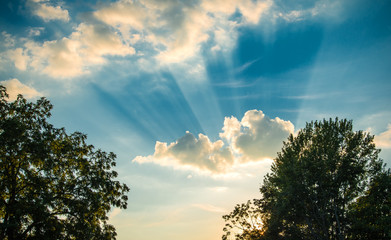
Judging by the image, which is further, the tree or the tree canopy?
the tree canopy

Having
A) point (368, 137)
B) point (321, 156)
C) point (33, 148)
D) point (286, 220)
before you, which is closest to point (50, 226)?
point (33, 148)

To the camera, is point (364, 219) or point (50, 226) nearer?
point (50, 226)

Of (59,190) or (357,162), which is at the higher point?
(357,162)

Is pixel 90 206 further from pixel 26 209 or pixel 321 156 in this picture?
pixel 321 156

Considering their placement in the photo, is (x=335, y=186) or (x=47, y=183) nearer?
(x=47, y=183)

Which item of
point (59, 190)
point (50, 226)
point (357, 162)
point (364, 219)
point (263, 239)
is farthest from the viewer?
point (263, 239)

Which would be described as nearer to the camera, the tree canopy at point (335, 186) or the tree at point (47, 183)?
the tree at point (47, 183)

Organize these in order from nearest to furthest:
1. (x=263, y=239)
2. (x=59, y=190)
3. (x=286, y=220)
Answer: (x=59, y=190)
(x=286, y=220)
(x=263, y=239)

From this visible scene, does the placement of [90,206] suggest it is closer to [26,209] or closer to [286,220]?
[26,209]

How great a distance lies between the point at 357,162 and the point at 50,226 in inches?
1251

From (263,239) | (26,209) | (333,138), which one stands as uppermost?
(333,138)

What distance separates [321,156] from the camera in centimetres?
2748

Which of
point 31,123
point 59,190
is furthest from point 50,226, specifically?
point 31,123

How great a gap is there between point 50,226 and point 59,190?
8.59ft
